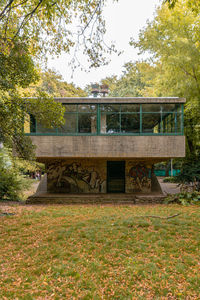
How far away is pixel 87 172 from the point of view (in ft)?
50.5

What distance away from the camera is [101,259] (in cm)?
555

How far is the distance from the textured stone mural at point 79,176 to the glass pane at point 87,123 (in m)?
2.76

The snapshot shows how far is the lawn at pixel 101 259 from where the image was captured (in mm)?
4366

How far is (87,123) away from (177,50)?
7.06 metres

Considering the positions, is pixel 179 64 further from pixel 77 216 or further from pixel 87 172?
pixel 77 216

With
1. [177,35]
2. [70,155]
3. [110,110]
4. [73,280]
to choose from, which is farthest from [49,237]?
[177,35]

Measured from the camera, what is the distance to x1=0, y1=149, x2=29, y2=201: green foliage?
1440 centimetres

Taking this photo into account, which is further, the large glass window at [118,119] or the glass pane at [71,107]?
the large glass window at [118,119]

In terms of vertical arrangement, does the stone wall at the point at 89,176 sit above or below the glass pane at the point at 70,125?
below

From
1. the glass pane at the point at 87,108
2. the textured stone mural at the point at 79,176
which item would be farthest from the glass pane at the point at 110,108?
the textured stone mural at the point at 79,176

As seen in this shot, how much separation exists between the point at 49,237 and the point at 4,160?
346 inches

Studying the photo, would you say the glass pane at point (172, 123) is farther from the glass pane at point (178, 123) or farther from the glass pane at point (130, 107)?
the glass pane at point (130, 107)

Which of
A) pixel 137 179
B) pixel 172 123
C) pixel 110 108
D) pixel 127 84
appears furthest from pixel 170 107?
pixel 127 84

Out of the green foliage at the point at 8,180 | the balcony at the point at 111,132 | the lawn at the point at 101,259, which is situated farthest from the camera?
the green foliage at the point at 8,180
